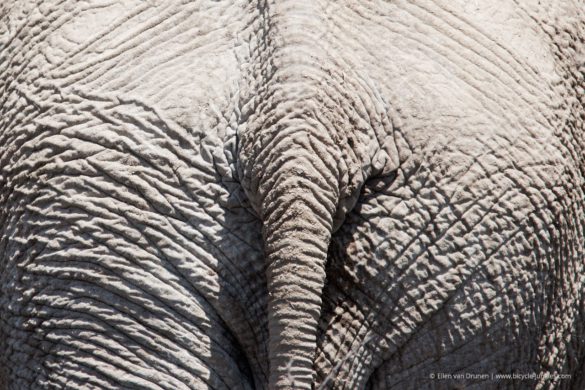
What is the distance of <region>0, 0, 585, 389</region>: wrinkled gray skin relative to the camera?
311 cm

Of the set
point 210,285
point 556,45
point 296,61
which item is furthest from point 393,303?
point 556,45

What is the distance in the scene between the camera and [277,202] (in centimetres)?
304

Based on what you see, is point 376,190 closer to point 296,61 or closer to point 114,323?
point 296,61

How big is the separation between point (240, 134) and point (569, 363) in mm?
1282

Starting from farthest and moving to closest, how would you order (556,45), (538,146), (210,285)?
(556,45)
(538,146)
(210,285)

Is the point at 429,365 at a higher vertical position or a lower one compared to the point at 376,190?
lower

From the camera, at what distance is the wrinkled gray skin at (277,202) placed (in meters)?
3.11

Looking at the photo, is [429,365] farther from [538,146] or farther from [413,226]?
[538,146]

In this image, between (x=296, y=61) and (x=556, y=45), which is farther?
(x=556, y=45)

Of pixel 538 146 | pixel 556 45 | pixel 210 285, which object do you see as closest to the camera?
pixel 210 285

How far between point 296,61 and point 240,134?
248mm

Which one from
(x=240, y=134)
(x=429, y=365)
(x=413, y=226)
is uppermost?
(x=240, y=134)

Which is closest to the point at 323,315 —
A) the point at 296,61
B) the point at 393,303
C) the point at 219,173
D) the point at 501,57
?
the point at 393,303

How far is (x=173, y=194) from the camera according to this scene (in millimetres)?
3127
